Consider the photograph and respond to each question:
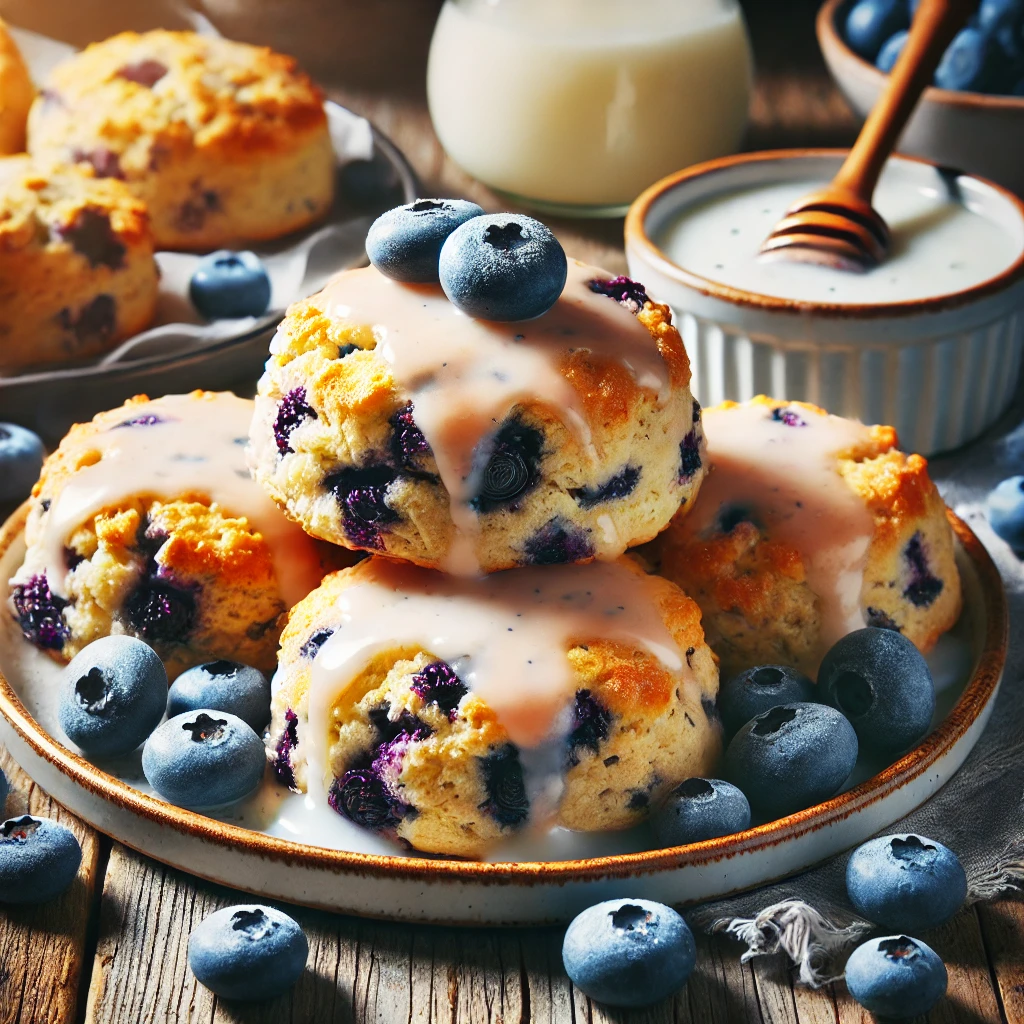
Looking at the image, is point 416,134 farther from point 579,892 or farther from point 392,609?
point 579,892

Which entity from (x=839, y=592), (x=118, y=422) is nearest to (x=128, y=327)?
(x=118, y=422)

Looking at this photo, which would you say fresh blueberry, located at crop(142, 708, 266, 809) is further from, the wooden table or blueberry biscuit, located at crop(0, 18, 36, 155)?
blueberry biscuit, located at crop(0, 18, 36, 155)

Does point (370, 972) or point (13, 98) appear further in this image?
point (13, 98)

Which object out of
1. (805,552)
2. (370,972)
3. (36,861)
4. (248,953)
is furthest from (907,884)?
(36,861)

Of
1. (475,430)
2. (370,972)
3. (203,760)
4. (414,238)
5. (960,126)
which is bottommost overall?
(960,126)

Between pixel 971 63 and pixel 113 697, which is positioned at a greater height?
pixel 113 697

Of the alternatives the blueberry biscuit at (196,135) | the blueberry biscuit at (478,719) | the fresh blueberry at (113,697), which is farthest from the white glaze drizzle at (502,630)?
the blueberry biscuit at (196,135)

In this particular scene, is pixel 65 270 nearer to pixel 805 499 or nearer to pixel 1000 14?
pixel 805 499
